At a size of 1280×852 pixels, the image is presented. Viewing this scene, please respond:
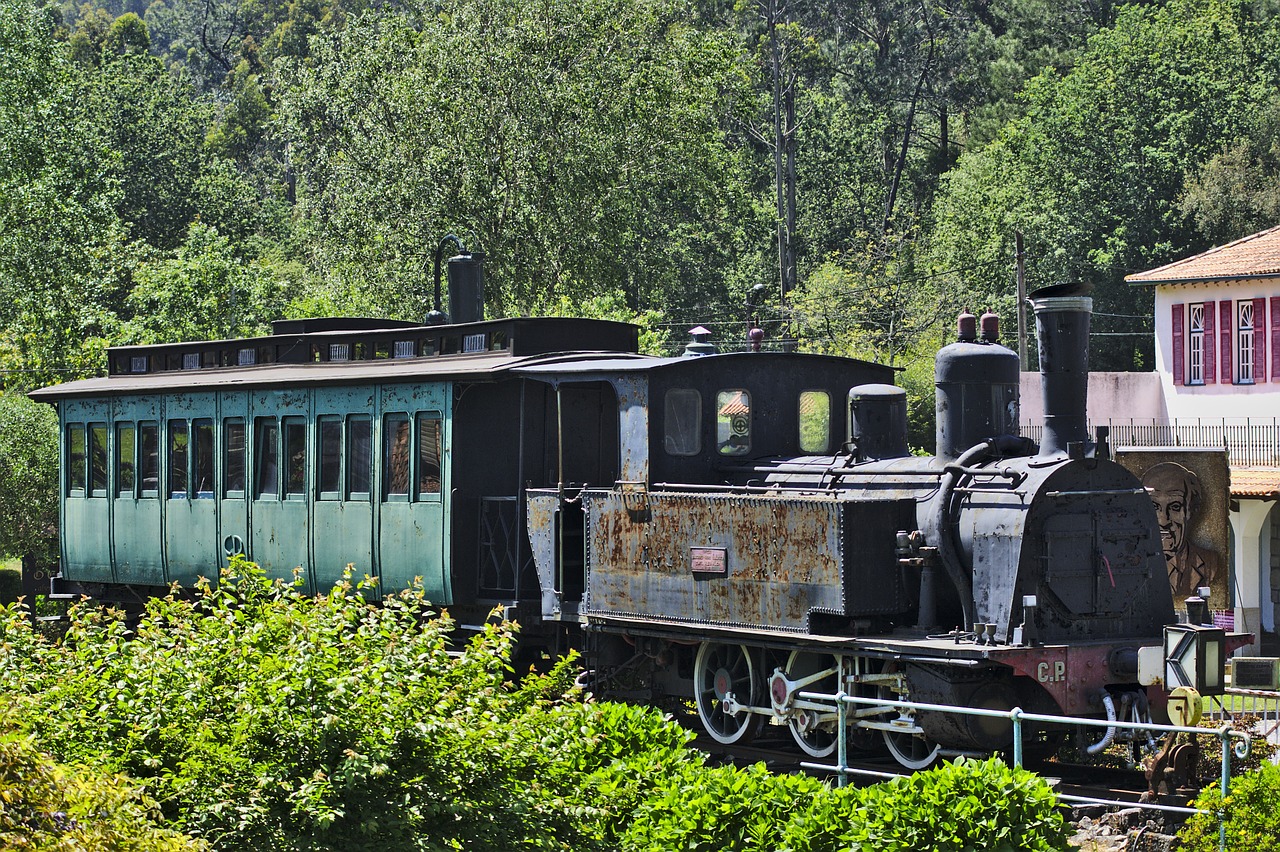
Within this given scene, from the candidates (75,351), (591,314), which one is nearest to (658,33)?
(591,314)

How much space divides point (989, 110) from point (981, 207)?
9083mm

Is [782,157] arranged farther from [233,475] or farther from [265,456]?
[265,456]

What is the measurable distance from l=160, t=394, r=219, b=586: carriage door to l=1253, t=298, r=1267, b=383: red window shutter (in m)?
20.0

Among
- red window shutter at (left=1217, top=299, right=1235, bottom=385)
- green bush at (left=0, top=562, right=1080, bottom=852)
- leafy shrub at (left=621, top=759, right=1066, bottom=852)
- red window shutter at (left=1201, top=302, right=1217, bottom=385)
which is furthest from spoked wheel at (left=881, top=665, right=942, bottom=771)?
red window shutter at (left=1201, top=302, right=1217, bottom=385)

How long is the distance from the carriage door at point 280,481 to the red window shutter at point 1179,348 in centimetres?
2031

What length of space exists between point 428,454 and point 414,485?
377 millimetres

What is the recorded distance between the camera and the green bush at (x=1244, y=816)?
869cm

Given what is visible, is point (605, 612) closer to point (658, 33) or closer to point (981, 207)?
point (658, 33)

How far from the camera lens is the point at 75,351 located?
3372 cm

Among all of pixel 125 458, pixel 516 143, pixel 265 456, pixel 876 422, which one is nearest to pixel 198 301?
pixel 516 143

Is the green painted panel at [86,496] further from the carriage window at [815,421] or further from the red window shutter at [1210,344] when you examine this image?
the red window shutter at [1210,344]

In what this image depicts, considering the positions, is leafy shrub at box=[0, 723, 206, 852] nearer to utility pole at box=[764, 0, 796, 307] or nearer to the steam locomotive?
the steam locomotive

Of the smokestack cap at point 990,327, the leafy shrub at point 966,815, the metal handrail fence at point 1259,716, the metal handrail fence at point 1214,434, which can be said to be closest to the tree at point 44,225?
the metal handrail fence at point 1214,434

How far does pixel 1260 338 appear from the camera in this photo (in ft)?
96.0
